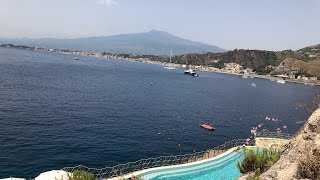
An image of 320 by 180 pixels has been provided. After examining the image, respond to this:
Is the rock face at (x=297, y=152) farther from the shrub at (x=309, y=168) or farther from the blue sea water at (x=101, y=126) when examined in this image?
the blue sea water at (x=101, y=126)

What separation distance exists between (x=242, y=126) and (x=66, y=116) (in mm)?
36861

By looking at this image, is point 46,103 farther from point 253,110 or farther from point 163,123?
point 253,110

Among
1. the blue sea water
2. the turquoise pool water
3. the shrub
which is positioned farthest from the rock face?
the blue sea water

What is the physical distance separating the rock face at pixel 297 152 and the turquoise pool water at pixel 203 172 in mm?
14096

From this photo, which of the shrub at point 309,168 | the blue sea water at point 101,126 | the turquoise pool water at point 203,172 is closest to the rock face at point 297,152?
the shrub at point 309,168

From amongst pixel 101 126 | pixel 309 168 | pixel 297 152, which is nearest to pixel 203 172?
pixel 297 152

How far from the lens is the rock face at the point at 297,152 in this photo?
14.9 metres

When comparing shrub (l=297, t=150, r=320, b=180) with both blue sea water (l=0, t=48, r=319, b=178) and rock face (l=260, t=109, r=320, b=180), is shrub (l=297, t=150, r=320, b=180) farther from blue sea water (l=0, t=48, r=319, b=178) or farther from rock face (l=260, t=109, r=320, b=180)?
blue sea water (l=0, t=48, r=319, b=178)

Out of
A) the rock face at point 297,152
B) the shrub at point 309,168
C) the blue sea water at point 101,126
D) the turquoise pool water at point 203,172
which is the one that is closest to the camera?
the shrub at point 309,168

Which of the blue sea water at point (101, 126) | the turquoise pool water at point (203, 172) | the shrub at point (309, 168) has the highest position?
the shrub at point (309, 168)

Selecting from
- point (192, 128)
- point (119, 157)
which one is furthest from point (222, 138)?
point (119, 157)

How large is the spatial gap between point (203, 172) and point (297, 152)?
53.7 ft

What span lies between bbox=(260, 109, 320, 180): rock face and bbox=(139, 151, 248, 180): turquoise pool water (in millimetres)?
14096

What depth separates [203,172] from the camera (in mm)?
31359
